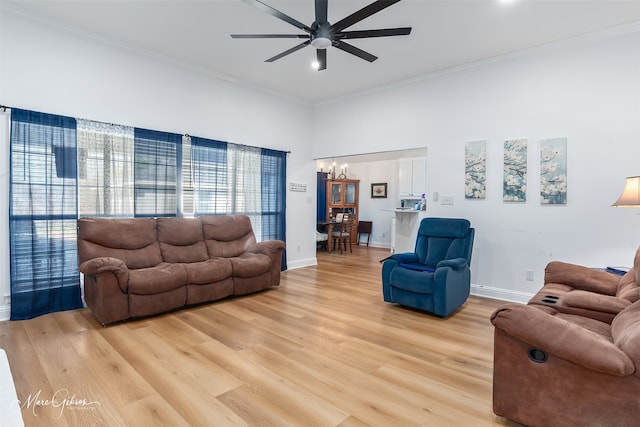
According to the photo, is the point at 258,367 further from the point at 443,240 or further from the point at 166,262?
the point at 443,240

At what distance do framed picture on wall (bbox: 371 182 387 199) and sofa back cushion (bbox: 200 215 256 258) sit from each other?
215 inches

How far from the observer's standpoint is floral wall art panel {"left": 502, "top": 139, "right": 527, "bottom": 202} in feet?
13.3

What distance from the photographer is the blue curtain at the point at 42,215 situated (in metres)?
3.30

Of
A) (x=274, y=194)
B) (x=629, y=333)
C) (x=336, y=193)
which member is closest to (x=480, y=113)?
(x=274, y=194)

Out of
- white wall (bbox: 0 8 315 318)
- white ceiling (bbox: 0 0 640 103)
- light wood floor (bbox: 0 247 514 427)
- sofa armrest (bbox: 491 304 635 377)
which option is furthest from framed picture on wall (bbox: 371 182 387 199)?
sofa armrest (bbox: 491 304 635 377)

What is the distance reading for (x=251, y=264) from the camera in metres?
4.21

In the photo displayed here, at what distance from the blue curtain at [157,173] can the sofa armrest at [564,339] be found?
403cm

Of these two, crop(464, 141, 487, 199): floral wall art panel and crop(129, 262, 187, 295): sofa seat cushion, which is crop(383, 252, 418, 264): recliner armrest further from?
crop(129, 262, 187, 295): sofa seat cushion

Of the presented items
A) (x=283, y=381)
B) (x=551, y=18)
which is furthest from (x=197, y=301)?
(x=551, y=18)

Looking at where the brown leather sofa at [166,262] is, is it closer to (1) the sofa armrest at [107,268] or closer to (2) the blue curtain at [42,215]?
(1) the sofa armrest at [107,268]

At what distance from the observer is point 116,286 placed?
3203 mm

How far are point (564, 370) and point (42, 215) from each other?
4.55 meters

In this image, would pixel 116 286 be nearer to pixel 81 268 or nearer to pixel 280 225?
pixel 81 268

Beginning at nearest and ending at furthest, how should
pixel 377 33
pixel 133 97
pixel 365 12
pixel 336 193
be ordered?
pixel 365 12, pixel 377 33, pixel 133 97, pixel 336 193
